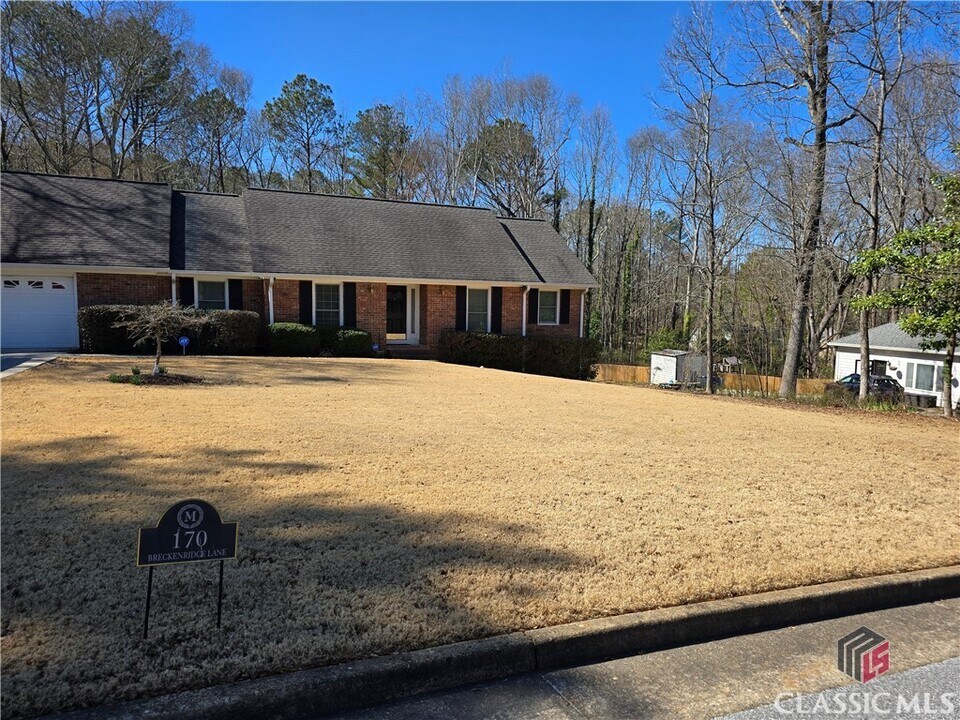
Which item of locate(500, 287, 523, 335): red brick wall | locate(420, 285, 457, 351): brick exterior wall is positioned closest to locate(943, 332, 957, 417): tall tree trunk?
locate(500, 287, 523, 335): red brick wall

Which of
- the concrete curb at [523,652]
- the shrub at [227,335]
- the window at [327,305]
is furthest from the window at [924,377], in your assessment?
the concrete curb at [523,652]

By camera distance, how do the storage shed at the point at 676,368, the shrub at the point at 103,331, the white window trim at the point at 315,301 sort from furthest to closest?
the storage shed at the point at 676,368
the white window trim at the point at 315,301
the shrub at the point at 103,331

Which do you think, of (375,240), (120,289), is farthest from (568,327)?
(120,289)

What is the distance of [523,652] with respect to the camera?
318cm

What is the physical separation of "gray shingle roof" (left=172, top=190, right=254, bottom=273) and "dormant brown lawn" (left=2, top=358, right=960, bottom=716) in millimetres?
9699

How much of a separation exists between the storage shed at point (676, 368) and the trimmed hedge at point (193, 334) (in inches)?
749

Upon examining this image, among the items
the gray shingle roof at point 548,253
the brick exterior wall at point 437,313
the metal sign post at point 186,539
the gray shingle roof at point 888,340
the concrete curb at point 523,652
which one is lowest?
the concrete curb at point 523,652

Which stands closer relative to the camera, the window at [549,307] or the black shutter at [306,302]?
the black shutter at [306,302]

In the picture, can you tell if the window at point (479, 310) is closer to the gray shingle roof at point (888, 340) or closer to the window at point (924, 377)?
the gray shingle roof at point (888, 340)

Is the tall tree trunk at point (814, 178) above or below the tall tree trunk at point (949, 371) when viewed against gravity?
above

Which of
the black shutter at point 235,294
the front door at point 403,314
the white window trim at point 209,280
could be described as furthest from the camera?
the front door at point 403,314

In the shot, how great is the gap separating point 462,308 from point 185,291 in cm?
886

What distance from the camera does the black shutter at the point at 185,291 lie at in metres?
18.5

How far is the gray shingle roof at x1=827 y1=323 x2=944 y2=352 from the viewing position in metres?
28.3
